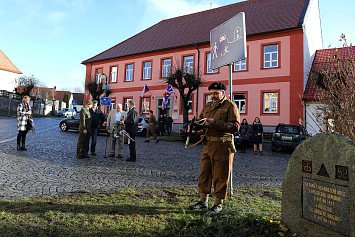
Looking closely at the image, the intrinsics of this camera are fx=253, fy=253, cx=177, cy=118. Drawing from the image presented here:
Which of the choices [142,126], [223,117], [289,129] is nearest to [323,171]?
[223,117]

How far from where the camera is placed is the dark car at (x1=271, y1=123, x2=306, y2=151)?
41.3ft

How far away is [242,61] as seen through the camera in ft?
73.1

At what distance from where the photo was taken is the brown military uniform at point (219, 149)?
12.0 ft

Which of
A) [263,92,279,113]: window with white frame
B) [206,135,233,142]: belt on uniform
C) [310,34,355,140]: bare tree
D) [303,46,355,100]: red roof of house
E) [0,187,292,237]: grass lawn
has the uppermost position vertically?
[303,46,355,100]: red roof of house

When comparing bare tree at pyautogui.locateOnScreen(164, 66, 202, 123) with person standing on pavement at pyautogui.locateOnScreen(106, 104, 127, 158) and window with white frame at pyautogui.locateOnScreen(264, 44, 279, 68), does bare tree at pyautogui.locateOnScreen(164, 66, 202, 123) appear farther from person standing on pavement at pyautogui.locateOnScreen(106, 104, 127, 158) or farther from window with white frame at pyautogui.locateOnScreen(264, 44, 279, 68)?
person standing on pavement at pyautogui.locateOnScreen(106, 104, 127, 158)

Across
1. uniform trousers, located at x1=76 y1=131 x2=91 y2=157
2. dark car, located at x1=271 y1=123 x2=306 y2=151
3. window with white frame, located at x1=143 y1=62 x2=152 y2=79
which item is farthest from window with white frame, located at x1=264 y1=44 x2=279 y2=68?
uniform trousers, located at x1=76 y1=131 x2=91 y2=157

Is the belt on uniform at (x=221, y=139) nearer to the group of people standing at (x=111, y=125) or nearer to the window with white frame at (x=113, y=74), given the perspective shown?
the group of people standing at (x=111, y=125)

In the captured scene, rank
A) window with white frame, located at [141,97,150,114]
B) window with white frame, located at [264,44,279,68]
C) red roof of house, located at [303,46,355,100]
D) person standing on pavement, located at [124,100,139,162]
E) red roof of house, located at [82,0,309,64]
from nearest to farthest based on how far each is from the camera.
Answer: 1. person standing on pavement, located at [124,100,139,162]
2. red roof of house, located at [303,46,355,100]
3. window with white frame, located at [264,44,279,68]
4. red roof of house, located at [82,0,309,64]
5. window with white frame, located at [141,97,150,114]

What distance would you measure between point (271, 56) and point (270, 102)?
382 centimetres

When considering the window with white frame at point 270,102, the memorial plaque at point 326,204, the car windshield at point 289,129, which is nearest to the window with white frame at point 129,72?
the window with white frame at point 270,102

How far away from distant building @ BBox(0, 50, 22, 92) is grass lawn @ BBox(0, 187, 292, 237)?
62814mm

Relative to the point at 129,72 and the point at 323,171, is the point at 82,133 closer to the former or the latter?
the point at 323,171

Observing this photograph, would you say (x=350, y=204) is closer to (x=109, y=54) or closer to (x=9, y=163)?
(x=9, y=163)

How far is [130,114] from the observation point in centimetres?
830
